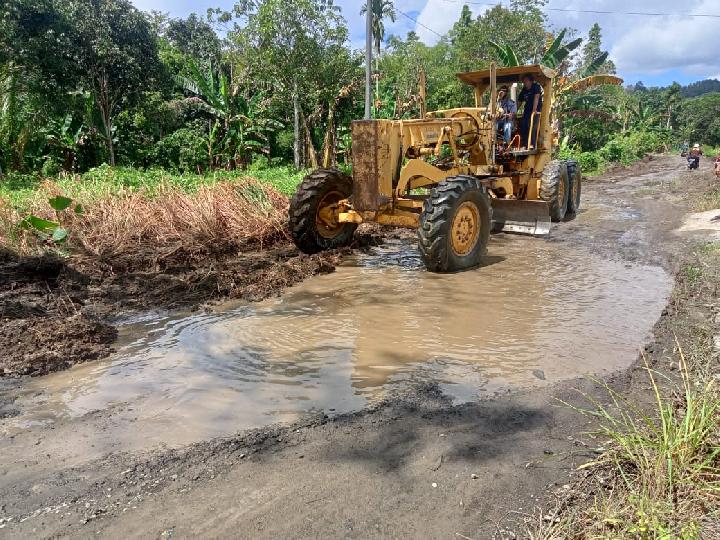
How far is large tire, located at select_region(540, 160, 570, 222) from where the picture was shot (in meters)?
9.89

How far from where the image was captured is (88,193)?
947cm

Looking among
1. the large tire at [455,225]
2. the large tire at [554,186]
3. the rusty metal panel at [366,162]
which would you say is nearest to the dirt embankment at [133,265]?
the rusty metal panel at [366,162]

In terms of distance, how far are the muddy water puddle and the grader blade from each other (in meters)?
1.38

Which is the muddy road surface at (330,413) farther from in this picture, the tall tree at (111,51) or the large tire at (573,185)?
the tall tree at (111,51)

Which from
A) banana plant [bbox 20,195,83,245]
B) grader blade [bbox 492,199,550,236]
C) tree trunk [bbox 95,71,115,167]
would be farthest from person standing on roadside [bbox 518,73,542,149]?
tree trunk [bbox 95,71,115,167]

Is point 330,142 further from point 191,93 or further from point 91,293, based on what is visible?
point 91,293

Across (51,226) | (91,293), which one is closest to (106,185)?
(51,226)

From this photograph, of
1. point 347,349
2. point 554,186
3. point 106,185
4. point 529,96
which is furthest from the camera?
point 106,185

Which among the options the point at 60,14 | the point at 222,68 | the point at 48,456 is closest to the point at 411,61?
the point at 222,68

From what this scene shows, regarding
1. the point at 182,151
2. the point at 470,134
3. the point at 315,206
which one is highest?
the point at 182,151

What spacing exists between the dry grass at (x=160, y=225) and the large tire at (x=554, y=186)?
15.4ft

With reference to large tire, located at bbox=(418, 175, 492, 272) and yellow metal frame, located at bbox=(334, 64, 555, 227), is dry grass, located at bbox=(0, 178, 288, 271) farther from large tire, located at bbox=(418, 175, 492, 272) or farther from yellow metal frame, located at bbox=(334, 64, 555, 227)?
large tire, located at bbox=(418, 175, 492, 272)

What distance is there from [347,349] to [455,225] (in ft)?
9.46

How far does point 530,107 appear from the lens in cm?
975
